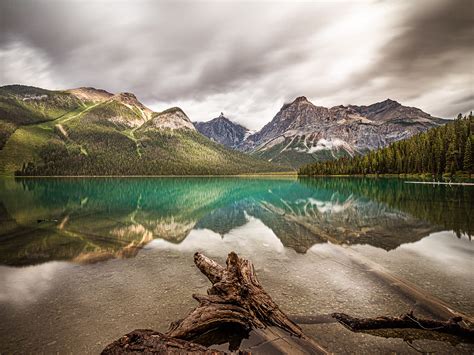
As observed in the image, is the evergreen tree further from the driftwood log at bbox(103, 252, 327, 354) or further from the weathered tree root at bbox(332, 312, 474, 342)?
the driftwood log at bbox(103, 252, 327, 354)

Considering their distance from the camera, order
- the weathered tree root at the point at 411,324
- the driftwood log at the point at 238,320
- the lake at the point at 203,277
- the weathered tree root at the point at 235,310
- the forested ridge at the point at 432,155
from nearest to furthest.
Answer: the driftwood log at the point at 238,320
the weathered tree root at the point at 235,310
the weathered tree root at the point at 411,324
the lake at the point at 203,277
the forested ridge at the point at 432,155

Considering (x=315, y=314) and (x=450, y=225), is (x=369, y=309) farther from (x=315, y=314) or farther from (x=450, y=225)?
(x=450, y=225)

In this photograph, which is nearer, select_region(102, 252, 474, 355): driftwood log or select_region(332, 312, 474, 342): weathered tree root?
select_region(102, 252, 474, 355): driftwood log

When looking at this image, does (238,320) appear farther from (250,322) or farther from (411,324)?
(411,324)

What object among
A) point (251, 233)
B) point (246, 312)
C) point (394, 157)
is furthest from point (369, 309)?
point (394, 157)

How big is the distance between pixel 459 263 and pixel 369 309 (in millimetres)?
11605

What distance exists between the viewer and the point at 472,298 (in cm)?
1373

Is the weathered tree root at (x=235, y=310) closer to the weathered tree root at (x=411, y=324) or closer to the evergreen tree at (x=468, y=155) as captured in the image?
the weathered tree root at (x=411, y=324)

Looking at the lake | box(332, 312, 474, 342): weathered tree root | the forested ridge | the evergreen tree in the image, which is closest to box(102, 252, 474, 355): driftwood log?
Result: box(332, 312, 474, 342): weathered tree root

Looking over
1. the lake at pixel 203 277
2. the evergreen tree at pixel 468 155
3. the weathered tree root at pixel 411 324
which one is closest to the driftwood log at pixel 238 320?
the lake at pixel 203 277

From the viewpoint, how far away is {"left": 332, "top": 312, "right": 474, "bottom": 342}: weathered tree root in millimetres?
10227

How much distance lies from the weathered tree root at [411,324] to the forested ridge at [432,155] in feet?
478

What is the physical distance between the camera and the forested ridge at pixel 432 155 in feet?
429

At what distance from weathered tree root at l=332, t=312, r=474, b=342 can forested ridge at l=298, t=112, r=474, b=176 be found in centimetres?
14563
